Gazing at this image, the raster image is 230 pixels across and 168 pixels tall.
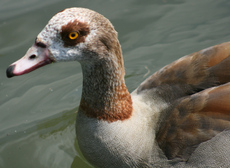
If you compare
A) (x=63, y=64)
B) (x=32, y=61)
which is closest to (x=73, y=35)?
(x=32, y=61)

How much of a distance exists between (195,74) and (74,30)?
4.29 ft

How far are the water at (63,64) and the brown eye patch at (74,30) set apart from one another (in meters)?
1.72

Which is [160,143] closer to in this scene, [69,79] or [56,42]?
[56,42]

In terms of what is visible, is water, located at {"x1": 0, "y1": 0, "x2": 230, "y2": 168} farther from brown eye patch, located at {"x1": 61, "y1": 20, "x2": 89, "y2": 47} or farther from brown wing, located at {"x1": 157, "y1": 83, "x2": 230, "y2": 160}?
brown eye patch, located at {"x1": 61, "y1": 20, "x2": 89, "y2": 47}

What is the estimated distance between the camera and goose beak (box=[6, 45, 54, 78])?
2.97 m

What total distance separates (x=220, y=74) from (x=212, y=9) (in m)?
2.79

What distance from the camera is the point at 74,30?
9.55 feet

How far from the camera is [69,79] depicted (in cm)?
516

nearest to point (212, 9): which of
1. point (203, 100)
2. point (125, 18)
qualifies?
point (125, 18)

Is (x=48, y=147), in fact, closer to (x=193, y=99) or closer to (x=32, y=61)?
(x=32, y=61)

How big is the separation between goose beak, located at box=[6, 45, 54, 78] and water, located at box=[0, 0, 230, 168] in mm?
1540

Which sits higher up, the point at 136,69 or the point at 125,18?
the point at 125,18

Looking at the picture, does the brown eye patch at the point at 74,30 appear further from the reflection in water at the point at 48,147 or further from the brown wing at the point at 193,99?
the reflection in water at the point at 48,147

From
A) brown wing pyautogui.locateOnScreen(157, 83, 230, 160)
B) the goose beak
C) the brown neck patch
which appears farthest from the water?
the goose beak
